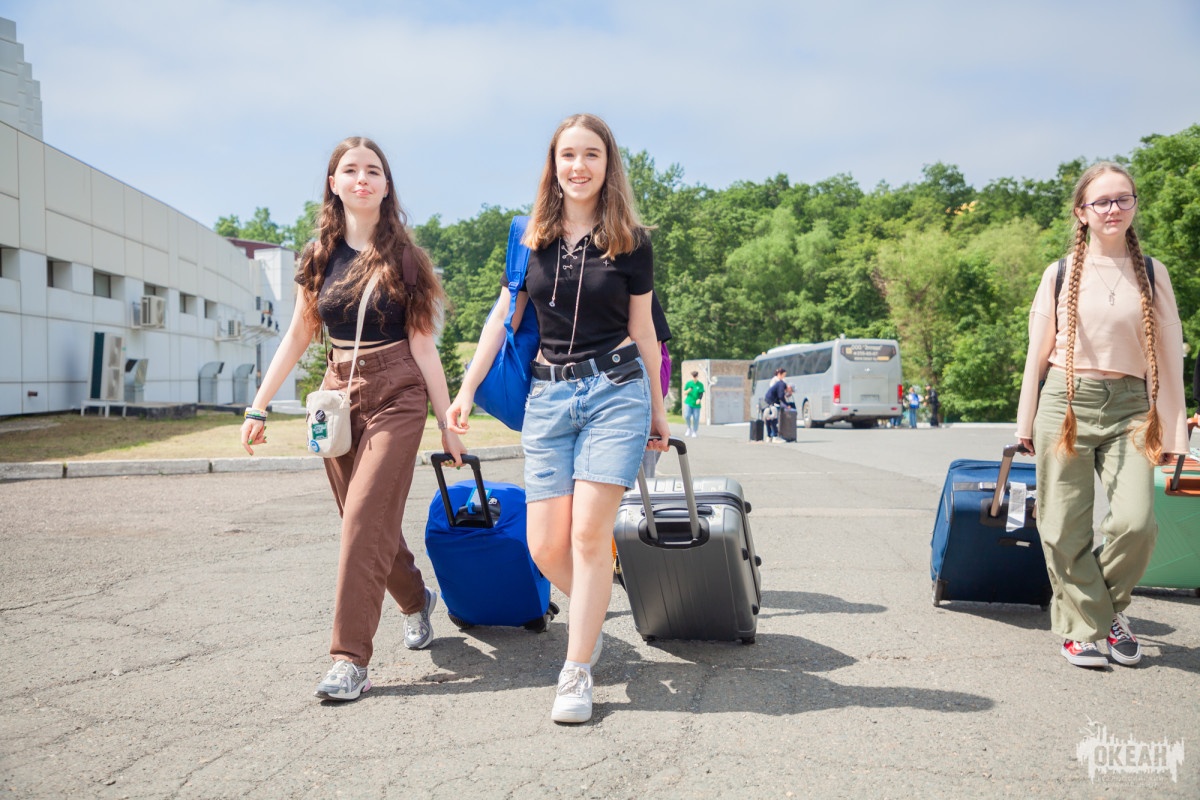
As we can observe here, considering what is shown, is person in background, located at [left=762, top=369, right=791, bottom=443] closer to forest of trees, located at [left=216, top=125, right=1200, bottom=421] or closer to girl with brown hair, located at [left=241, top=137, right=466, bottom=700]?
girl with brown hair, located at [left=241, top=137, right=466, bottom=700]

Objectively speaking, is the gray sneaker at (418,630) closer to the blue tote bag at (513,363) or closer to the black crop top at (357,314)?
the blue tote bag at (513,363)

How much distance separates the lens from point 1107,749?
293 centimetres

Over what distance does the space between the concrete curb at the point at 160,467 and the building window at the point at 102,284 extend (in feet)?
50.3

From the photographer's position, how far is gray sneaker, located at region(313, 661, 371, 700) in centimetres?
345

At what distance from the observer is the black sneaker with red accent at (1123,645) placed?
3852 millimetres

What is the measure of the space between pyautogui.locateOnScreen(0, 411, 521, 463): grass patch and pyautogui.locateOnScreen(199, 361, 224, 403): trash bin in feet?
35.0

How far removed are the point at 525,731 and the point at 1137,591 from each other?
12.8ft

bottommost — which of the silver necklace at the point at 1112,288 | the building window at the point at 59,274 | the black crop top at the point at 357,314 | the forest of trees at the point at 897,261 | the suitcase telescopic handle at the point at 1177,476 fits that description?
the suitcase telescopic handle at the point at 1177,476

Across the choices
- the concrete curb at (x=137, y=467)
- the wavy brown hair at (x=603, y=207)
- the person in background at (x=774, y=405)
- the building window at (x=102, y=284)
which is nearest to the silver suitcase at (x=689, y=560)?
the wavy brown hair at (x=603, y=207)

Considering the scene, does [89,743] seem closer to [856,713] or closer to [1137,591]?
[856,713]

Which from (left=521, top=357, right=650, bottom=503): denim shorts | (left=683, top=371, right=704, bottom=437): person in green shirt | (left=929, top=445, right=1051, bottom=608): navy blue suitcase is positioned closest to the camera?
(left=521, top=357, right=650, bottom=503): denim shorts

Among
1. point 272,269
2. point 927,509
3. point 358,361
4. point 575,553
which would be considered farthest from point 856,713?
point 272,269

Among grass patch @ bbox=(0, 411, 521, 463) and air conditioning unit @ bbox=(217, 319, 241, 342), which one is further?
air conditioning unit @ bbox=(217, 319, 241, 342)

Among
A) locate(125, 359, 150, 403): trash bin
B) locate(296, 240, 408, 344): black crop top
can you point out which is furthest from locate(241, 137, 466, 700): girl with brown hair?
locate(125, 359, 150, 403): trash bin
